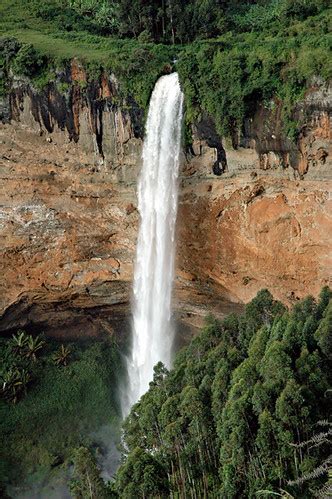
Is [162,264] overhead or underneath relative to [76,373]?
overhead

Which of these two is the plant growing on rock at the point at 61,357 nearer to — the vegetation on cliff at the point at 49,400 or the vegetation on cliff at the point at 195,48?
the vegetation on cliff at the point at 49,400

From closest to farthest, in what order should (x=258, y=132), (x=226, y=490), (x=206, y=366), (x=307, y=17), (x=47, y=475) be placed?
(x=226, y=490)
(x=206, y=366)
(x=258, y=132)
(x=47, y=475)
(x=307, y=17)

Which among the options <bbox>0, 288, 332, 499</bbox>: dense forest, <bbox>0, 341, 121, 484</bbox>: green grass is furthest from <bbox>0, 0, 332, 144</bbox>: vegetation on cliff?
<bbox>0, 341, 121, 484</bbox>: green grass

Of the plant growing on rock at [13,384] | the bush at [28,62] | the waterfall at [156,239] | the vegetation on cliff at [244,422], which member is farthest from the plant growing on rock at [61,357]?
the bush at [28,62]

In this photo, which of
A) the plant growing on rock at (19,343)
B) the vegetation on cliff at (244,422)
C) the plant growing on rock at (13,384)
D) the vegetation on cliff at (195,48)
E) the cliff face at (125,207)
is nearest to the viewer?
the vegetation on cliff at (244,422)

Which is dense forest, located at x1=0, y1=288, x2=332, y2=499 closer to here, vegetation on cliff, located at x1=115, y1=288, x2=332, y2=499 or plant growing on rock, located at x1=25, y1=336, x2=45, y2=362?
vegetation on cliff, located at x1=115, y1=288, x2=332, y2=499

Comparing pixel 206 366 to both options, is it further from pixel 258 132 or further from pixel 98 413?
pixel 98 413

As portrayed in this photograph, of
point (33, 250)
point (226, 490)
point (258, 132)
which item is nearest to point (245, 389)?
point (226, 490)
